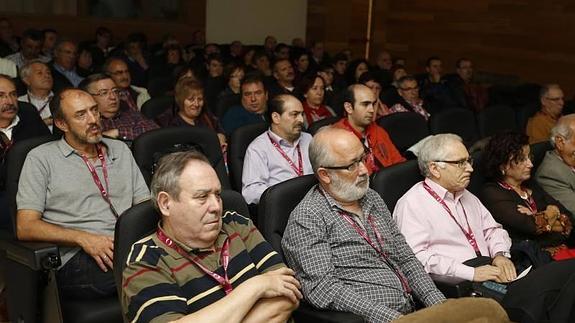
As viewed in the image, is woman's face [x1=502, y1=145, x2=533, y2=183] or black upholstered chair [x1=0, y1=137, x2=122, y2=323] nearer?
black upholstered chair [x1=0, y1=137, x2=122, y2=323]

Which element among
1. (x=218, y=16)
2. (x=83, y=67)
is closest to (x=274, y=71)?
(x=83, y=67)

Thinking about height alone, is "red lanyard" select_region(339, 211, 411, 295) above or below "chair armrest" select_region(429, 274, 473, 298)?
above

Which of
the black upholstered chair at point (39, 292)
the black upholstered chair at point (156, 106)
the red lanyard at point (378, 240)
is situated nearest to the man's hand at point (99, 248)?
the black upholstered chair at point (39, 292)

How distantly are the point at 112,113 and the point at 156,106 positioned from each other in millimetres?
773

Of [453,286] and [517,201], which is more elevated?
[517,201]

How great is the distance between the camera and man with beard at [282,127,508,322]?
2432 millimetres

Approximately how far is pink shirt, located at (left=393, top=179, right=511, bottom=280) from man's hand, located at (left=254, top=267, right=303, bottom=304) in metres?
0.89

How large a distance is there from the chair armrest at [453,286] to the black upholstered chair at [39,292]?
119 cm

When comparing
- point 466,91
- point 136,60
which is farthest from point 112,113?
point 136,60

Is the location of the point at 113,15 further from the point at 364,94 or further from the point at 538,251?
the point at 538,251

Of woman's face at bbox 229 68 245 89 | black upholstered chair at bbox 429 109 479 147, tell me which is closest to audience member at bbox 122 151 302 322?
black upholstered chair at bbox 429 109 479 147

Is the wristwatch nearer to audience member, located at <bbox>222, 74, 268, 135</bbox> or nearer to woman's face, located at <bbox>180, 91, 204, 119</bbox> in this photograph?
woman's face, located at <bbox>180, 91, 204, 119</bbox>

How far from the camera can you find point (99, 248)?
8.85 ft

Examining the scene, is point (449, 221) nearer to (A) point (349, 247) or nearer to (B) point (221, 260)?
(A) point (349, 247)
